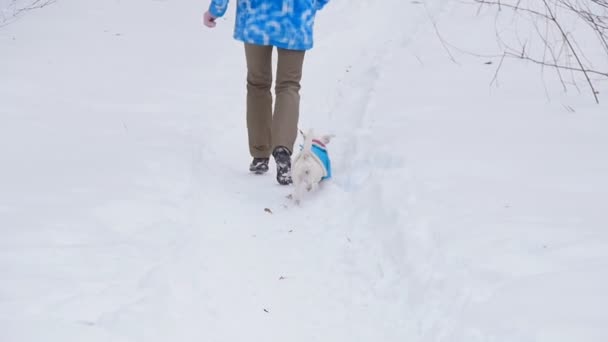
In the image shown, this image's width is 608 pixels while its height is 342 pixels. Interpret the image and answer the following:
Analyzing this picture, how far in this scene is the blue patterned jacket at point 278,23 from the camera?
4.79 meters

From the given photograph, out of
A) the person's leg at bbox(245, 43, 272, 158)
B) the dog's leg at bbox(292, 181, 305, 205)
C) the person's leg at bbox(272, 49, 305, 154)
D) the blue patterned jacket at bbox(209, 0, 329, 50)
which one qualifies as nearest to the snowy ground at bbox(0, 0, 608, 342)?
the dog's leg at bbox(292, 181, 305, 205)

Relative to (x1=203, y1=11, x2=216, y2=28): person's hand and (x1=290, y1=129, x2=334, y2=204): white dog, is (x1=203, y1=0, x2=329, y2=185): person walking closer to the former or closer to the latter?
(x1=203, y1=11, x2=216, y2=28): person's hand

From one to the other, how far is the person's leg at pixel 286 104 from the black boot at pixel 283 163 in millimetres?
29

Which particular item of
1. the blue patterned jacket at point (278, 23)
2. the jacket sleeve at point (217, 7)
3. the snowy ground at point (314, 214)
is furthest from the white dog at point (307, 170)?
the jacket sleeve at point (217, 7)

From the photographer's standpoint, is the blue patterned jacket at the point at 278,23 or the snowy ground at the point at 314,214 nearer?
the snowy ground at the point at 314,214

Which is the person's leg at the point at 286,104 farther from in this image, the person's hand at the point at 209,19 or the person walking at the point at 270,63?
the person's hand at the point at 209,19

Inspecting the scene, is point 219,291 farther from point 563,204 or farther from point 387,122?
point 387,122

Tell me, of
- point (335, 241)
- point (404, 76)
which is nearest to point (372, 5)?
point (404, 76)

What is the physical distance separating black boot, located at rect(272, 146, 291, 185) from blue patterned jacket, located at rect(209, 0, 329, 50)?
27.7 inches

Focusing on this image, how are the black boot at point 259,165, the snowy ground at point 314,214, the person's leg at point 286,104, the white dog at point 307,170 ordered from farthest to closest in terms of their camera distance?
the black boot at point 259,165
the person's leg at point 286,104
the white dog at point 307,170
the snowy ground at point 314,214

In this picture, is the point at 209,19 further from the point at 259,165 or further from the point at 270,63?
the point at 259,165

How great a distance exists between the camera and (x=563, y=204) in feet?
12.3

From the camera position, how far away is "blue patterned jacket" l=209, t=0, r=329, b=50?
15.7ft

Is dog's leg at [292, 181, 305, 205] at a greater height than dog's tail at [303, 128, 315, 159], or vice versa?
dog's tail at [303, 128, 315, 159]
